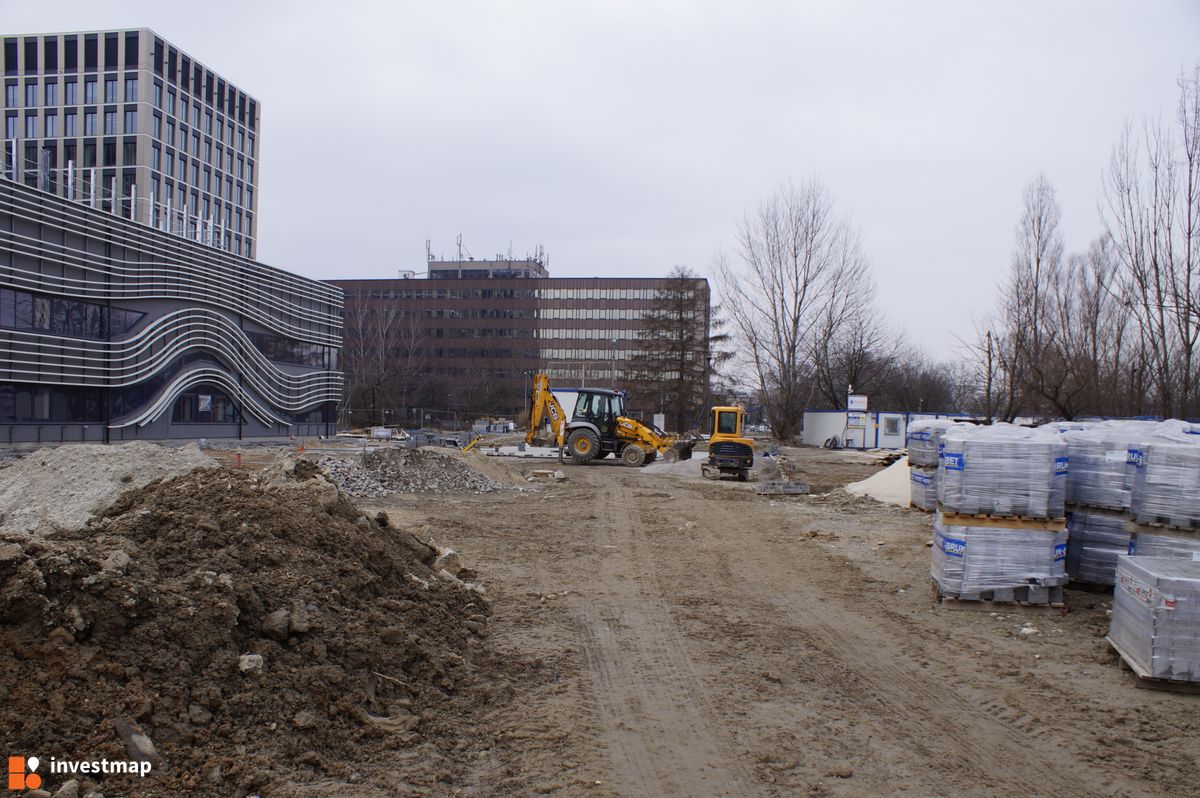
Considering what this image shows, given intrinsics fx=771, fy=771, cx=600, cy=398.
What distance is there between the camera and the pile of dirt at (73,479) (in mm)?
11438

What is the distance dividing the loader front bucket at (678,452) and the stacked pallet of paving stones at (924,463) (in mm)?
12597

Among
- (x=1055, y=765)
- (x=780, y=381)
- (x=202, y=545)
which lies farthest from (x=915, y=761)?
(x=780, y=381)

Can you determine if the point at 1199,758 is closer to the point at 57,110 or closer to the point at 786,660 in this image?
the point at 786,660

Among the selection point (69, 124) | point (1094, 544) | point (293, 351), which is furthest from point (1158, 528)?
point (69, 124)

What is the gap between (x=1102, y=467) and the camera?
28.9 feet

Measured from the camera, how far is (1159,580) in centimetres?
596

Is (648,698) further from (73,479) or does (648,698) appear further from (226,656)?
(73,479)

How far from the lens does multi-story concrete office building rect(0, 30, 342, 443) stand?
2616cm

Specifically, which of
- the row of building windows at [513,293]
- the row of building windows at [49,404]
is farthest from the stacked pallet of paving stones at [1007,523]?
the row of building windows at [513,293]

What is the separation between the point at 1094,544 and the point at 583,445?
20.5 meters

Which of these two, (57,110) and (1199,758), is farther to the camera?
(57,110)

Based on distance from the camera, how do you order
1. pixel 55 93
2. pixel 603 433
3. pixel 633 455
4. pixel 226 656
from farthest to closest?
pixel 55 93 → pixel 603 433 → pixel 633 455 → pixel 226 656

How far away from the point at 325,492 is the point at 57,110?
177 feet

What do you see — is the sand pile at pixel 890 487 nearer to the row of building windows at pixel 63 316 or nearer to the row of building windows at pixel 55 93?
the row of building windows at pixel 63 316
